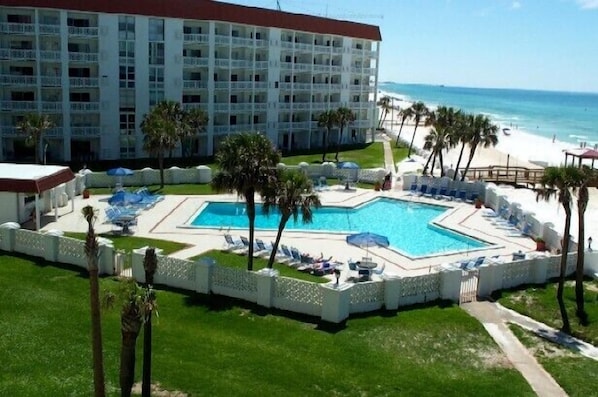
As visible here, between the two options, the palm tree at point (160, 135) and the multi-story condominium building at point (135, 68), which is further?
the multi-story condominium building at point (135, 68)

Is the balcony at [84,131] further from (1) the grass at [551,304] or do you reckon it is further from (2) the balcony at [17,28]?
(1) the grass at [551,304]

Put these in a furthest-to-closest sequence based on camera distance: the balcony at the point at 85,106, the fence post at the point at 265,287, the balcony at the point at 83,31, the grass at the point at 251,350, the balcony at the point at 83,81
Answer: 1. the balcony at the point at 85,106
2. the balcony at the point at 83,81
3. the balcony at the point at 83,31
4. the fence post at the point at 265,287
5. the grass at the point at 251,350

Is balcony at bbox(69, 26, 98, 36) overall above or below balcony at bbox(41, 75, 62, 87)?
above

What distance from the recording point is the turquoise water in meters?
33.6

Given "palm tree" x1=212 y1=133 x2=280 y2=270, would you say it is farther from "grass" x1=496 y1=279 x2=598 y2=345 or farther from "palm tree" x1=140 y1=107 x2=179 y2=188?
"palm tree" x1=140 y1=107 x2=179 y2=188

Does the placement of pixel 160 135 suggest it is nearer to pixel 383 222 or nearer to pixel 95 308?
pixel 383 222

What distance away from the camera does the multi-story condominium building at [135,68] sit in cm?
5138

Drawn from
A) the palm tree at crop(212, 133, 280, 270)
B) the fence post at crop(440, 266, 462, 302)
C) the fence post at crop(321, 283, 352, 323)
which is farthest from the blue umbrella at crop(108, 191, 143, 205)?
the fence post at crop(440, 266, 462, 302)

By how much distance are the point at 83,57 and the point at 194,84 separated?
33.5ft

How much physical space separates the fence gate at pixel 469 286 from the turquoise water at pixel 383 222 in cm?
522

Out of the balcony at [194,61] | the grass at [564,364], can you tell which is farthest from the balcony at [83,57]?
the grass at [564,364]

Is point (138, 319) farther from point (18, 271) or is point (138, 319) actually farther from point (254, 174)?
point (18, 271)

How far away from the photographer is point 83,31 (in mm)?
52000

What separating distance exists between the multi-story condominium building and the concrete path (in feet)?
131
